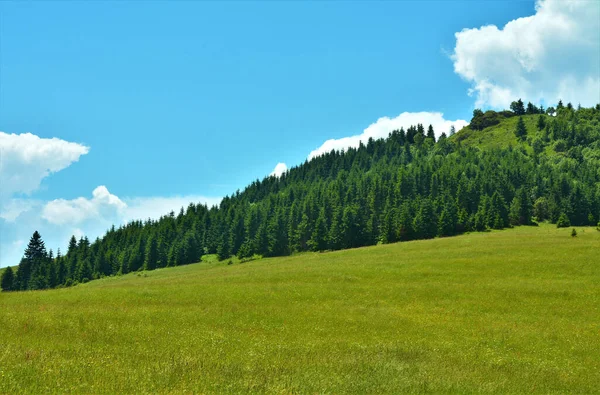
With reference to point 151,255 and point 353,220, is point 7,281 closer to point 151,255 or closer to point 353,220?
point 151,255

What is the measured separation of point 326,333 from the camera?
1158 inches

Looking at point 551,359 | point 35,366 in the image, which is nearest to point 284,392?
point 35,366

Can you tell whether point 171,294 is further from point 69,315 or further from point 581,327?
point 581,327

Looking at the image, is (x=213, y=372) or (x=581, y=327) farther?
(x=581, y=327)

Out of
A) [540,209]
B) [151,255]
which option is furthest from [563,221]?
[151,255]

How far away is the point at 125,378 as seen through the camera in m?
17.0

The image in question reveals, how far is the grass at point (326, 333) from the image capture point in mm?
18312

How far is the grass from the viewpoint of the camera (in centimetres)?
1831

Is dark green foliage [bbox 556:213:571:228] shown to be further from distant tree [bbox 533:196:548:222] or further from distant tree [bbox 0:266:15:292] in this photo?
distant tree [bbox 0:266:15:292]

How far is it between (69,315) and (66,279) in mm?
164053

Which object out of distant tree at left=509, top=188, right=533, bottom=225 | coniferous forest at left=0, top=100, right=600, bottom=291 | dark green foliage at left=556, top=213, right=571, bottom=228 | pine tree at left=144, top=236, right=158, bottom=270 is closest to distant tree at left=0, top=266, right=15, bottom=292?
coniferous forest at left=0, top=100, right=600, bottom=291

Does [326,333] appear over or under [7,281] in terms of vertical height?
over

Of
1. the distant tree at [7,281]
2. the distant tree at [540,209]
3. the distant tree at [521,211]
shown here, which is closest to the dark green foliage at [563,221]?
the distant tree at [521,211]

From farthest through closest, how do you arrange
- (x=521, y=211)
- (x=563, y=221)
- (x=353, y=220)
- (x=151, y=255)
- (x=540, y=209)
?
(x=151, y=255) < (x=540, y=209) < (x=521, y=211) < (x=353, y=220) < (x=563, y=221)
